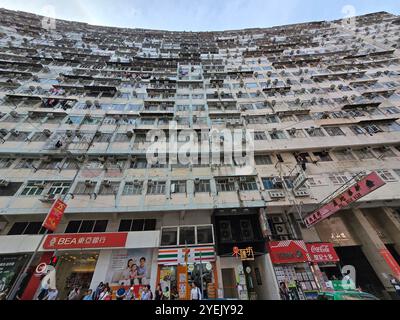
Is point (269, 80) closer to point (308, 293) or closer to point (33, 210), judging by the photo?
point (308, 293)

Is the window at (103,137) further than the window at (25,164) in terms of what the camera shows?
Yes

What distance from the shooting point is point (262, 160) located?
18297 millimetres

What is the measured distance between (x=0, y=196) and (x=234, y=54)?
40.7 meters

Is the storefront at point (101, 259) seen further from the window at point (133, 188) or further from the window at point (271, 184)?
the window at point (271, 184)

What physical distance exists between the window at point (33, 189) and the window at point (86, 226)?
387 centimetres

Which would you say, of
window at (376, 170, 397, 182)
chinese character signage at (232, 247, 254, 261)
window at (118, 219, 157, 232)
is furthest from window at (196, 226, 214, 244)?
window at (376, 170, 397, 182)

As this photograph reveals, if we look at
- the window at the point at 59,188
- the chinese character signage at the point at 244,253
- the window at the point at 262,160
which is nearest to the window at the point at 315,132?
the window at the point at 262,160

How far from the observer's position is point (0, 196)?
13969mm

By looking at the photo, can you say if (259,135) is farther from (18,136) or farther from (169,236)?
(18,136)

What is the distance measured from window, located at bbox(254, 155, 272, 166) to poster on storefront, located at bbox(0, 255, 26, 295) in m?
21.2

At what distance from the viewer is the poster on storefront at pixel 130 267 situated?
12900 millimetres

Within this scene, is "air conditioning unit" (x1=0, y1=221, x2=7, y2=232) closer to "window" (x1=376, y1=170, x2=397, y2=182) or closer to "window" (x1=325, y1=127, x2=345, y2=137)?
"window" (x1=325, y1=127, x2=345, y2=137)

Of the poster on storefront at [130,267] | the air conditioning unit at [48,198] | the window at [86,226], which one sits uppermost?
the air conditioning unit at [48,198]

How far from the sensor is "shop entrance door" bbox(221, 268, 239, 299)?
45.4 feet
